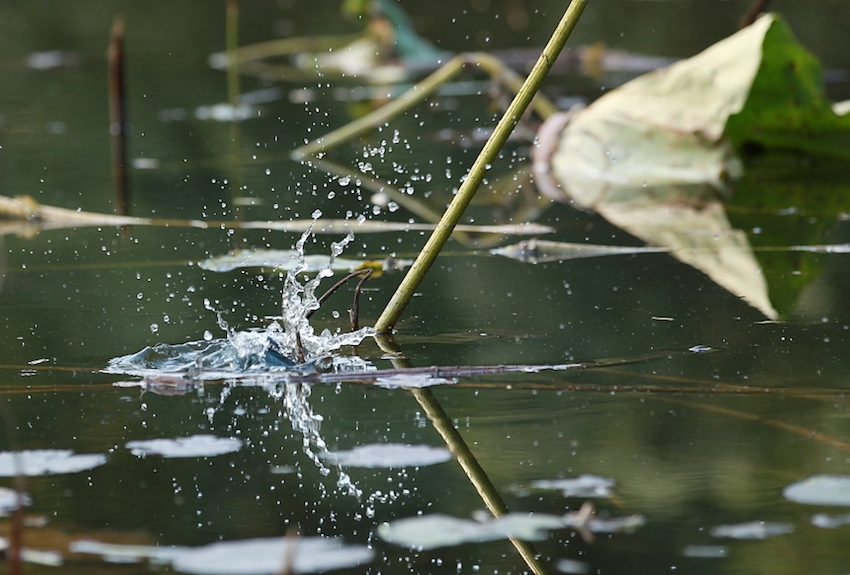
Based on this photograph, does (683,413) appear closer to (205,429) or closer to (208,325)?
(205,429)

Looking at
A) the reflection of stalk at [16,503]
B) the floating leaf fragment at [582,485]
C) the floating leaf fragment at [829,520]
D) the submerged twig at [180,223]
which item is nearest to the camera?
the reflection of stalk at [16,503]

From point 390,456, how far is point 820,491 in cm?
51

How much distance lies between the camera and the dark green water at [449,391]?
153 cm

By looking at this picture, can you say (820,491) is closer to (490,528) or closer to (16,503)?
(490,528)

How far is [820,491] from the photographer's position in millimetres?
1543

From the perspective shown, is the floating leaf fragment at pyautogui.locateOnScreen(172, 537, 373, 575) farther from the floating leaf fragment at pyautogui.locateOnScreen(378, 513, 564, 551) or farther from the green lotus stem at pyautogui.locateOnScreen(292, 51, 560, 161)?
the green lotus stem at pyautogui.locateOnScreen(292, 51, 560, 161)

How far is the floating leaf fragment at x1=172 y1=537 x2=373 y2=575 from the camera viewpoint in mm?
1359

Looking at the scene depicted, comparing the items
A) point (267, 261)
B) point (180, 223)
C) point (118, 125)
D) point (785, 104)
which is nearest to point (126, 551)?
point (267, 261)

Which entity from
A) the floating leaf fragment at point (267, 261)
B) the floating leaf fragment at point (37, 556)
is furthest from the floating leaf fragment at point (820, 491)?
the floating leaf fragment at point (267, 261)

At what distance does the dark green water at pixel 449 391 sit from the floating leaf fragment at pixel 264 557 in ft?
0.10

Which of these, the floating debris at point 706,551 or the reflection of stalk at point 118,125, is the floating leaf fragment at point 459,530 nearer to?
the floating debris at point 706,551

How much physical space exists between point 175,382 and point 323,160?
9.21 feet

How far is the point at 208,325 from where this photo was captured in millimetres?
2480

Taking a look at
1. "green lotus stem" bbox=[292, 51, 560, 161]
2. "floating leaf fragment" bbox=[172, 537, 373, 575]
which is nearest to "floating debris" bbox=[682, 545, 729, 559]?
"floating leaf fragment" bbox=[172, 537, 373, 575]
